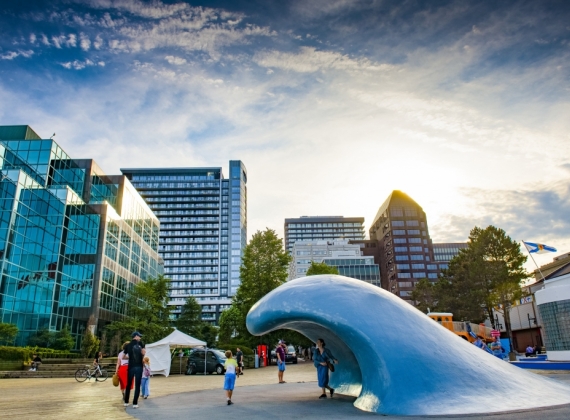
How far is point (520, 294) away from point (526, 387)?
37589 millimetres

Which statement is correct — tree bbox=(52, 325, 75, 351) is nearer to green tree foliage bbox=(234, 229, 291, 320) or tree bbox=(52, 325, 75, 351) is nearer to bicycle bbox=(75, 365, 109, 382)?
green tree foliage bbox=(234, 229, 291, 320)

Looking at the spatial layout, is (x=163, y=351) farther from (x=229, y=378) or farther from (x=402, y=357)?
(x=402, y=357)

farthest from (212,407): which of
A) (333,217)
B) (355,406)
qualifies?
(333,217)

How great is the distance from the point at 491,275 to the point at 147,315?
3792 cm

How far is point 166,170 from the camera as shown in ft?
490

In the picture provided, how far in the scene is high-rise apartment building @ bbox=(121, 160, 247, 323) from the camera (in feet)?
453

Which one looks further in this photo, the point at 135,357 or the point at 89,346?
the point at 89,346

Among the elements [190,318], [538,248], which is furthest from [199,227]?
[538,248]

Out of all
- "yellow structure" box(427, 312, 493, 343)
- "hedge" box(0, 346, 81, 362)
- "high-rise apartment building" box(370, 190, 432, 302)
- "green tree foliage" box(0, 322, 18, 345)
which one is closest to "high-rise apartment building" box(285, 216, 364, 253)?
"high-rise apartment building" box(370, 190, 432, 302)

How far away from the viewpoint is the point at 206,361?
2869 centimetres

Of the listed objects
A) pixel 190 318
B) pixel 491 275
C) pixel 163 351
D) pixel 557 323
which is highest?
pixel 491 275

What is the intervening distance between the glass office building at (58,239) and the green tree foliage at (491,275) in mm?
40900

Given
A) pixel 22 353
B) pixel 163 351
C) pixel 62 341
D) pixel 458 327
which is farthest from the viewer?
pixel 62 341

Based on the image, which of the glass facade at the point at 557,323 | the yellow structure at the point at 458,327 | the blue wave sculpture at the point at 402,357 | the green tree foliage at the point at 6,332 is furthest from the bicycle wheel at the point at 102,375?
the yellow structure at the point at 458,327
